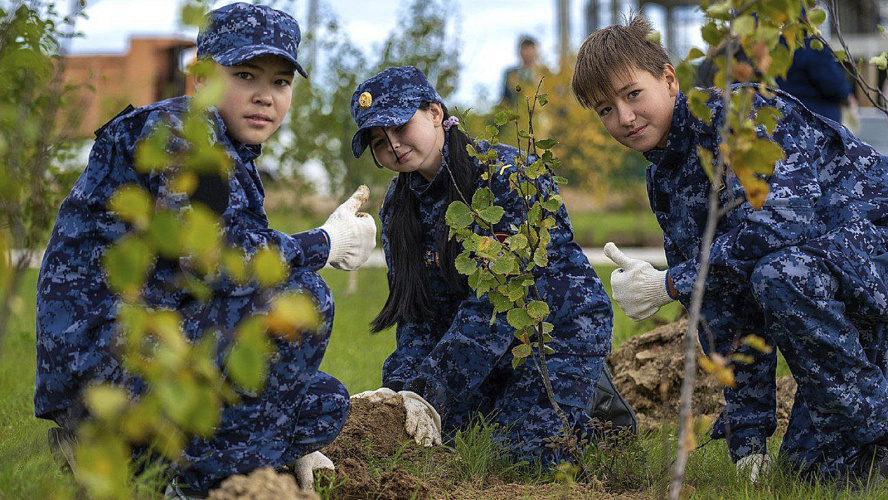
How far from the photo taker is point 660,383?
4051mm

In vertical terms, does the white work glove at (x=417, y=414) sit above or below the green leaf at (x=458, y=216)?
below

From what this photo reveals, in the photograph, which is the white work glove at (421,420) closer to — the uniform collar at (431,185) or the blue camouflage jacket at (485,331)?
the blue camouflage jacket at (485,331)

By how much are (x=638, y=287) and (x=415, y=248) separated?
0.88 m

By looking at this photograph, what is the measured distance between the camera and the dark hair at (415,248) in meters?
3.42

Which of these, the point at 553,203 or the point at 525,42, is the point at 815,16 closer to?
the point at 553,203

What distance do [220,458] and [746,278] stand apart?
154 cm

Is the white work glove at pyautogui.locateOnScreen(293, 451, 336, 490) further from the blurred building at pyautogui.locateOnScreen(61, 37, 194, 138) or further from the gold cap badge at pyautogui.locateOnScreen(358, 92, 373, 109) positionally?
the blurred building at pyautogui.locateOnScreen(61, 37, 194, 138)

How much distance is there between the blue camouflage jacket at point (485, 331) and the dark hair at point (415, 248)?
3 centimetres

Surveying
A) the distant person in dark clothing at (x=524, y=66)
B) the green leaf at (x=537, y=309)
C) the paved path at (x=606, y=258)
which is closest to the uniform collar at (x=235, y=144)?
the green leaf at (x=537, y=309)

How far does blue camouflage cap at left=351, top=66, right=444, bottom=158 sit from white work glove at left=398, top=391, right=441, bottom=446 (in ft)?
2.76

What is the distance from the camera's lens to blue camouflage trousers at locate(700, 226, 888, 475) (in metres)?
2.79

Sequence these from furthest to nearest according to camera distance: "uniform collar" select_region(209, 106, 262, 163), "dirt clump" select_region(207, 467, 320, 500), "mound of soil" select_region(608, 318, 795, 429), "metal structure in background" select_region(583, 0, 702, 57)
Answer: "metal structure in background" select_region(583, 0, 702, 57)
"mound of soil" select_region(608, 318, 795, 429)
"uniform collar" select_region(209, 106, 262, 163)
"dirt clump" select_region(207, 467, 320, 500)

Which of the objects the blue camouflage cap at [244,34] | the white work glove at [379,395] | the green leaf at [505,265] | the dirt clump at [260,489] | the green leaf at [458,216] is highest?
the blue camouflage cap at [244,34]

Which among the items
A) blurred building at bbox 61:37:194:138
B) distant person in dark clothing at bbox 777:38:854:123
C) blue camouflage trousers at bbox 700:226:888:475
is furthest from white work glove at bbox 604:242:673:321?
blurred building at bbox 61:37:194:138
